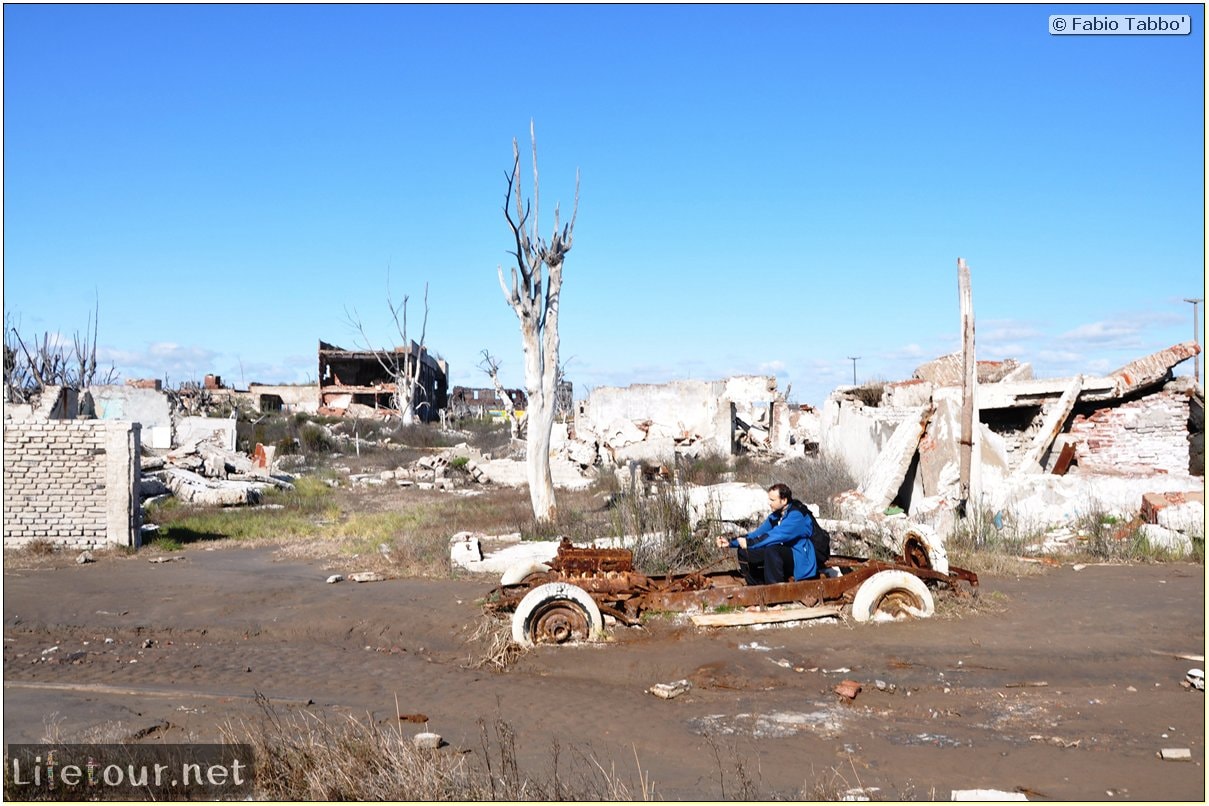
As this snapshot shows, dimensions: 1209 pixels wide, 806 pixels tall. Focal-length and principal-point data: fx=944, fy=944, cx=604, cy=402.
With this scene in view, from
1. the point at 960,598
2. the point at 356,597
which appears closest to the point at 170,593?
the point at 356,597

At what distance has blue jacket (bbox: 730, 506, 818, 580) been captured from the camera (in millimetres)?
8508

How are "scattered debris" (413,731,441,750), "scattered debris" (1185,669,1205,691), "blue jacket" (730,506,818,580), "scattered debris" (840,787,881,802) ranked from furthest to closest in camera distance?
Result: "blue jacket" (730,506,818,580)
"scattered debris" (1185,669,1205,691)
"scattered debris" (413,731,441,750)
"scattered debris" (840,787,881,802)

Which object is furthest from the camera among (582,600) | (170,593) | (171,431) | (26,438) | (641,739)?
(171,431)

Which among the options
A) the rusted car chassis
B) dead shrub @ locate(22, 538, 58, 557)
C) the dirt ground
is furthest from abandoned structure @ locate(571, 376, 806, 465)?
the rusted car chassis

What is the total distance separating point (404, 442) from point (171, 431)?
31.9 ft

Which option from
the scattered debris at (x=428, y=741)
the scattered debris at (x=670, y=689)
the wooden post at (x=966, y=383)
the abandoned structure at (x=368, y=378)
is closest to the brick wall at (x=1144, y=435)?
the wooden post at (x=966, y=383)

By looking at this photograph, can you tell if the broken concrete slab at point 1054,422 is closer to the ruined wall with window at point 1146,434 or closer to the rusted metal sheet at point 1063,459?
the rusted metal sheet at point 1063,459

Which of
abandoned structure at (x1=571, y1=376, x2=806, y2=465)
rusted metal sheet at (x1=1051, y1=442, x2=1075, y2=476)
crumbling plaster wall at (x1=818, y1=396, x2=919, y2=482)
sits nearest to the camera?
rusted metal sheet at (x1=1051, y1=442, x2=1075, y2=476)

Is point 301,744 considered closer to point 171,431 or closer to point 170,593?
point 170,593

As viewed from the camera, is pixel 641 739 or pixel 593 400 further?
pixel 593 400

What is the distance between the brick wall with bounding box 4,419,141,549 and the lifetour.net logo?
33.3 ft

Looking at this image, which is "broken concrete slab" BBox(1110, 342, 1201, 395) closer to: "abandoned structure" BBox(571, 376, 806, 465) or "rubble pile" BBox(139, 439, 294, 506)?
"abandoned structure" BBox(571, 376, 806, 465)

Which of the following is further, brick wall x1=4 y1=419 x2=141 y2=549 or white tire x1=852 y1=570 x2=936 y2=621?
brick wall x1=4 y1=419 x2=141 y2=549

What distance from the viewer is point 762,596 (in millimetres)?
8508
